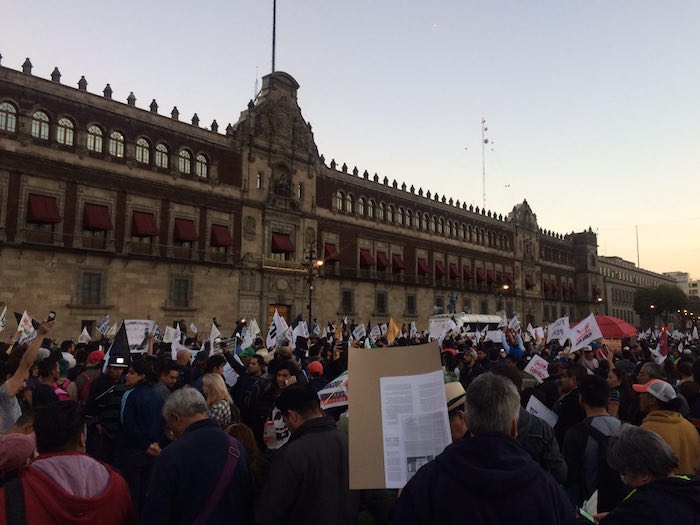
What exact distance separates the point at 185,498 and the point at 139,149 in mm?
28789

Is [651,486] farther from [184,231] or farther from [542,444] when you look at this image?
[184,231]

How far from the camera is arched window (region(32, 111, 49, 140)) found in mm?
25047

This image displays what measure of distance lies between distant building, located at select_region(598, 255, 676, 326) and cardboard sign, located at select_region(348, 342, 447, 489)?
7886 cm

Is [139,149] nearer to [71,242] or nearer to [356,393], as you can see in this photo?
[71,242]

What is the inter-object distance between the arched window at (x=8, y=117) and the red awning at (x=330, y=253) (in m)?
19.5

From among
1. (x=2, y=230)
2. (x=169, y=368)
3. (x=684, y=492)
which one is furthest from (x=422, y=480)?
(x=2, y=230)

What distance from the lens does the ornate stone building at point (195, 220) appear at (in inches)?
972

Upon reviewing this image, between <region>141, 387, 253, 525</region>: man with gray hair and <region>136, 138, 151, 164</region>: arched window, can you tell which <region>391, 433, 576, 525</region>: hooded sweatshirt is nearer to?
<region>141, 387, 253, 525</region>: man with gray hair

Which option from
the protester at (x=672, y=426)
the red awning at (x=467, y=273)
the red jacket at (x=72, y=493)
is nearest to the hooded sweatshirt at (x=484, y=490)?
the red jacket at (x=72, y=493)

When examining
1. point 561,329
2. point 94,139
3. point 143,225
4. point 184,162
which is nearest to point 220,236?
point 143,225

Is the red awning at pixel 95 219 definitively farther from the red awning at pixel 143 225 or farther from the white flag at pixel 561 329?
the white flag at pixel 561 329

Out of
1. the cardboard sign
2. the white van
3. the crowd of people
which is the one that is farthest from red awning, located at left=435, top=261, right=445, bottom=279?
the cardboard sign

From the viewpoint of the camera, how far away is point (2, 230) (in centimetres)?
2358

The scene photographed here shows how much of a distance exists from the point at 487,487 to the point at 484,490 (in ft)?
0.07
